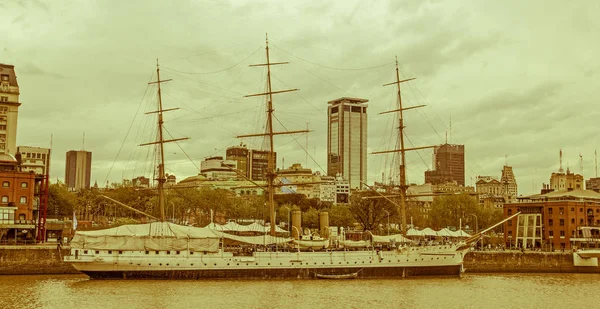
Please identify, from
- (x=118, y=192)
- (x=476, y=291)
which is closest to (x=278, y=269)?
(x=476, y=291)

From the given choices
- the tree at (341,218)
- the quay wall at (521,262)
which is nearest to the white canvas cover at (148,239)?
the quay wall at (521,262)

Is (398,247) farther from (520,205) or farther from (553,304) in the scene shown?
(520,205)

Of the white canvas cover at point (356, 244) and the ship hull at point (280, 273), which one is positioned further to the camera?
the white canvas cover at point (356, 244)

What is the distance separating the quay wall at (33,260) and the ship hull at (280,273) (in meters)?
6.42

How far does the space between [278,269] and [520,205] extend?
59110 mm

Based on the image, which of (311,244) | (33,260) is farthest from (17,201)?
Answer: (311,244)

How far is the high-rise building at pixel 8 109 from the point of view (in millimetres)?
126500

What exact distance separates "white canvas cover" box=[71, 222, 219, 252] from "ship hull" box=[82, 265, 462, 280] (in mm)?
2456

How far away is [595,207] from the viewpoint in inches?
4530

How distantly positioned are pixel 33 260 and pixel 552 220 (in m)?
79.1

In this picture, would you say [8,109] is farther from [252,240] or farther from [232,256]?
[232,256]

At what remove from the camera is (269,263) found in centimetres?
7481

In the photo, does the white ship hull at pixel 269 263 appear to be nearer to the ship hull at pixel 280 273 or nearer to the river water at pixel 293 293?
the ship hull at pixel 280 273

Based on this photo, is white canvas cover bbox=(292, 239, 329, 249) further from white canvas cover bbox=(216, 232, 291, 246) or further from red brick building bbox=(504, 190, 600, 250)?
red brick building bbox=(504, 190, 600, 250)
